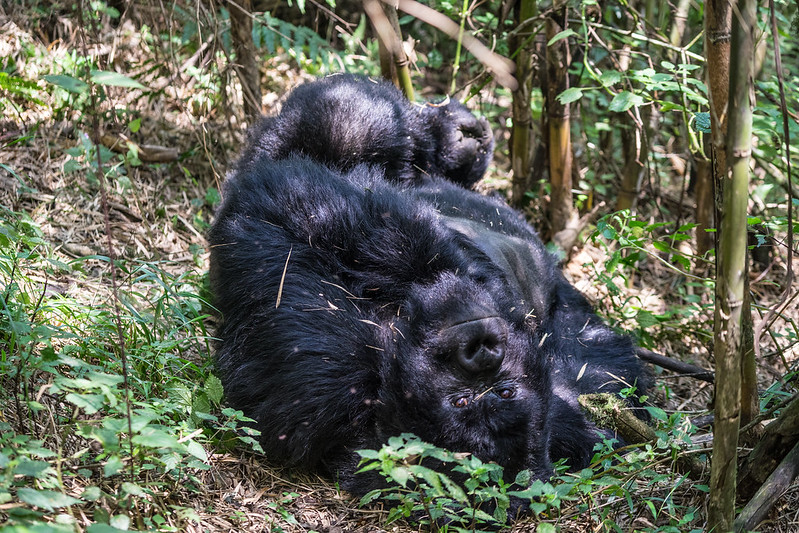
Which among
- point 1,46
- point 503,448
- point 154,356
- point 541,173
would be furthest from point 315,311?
point 1,46

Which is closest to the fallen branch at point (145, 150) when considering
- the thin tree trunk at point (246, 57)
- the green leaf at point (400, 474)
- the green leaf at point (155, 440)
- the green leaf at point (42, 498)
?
the thin tree trunk at point (246, 57)

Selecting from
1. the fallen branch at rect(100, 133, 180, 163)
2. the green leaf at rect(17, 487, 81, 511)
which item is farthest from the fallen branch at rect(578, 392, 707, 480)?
the fallen branch at rect(100, 133, 180, 163)

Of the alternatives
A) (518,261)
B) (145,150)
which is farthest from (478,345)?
(145,150)

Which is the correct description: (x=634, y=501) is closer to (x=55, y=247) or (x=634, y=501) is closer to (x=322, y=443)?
(x=322, y=443)

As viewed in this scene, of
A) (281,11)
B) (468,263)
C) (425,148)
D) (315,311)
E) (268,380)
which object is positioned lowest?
(268,380)

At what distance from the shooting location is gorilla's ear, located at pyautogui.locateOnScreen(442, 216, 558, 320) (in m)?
3.20

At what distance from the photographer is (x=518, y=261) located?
3.31 m

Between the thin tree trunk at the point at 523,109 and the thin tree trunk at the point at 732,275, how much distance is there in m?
2.44

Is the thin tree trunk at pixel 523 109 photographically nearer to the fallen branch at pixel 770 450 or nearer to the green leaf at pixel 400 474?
the fallen branch at pixel 770 450

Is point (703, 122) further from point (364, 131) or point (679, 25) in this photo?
point (679, 25)

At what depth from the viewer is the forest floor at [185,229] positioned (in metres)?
2.48

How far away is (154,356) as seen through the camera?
2.89 m

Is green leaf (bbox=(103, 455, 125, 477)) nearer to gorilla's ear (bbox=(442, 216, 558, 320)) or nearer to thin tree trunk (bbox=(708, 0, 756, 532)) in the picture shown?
thin tree trunk (bbox=(708, 0, 756, 532))

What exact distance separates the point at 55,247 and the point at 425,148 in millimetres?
1965
